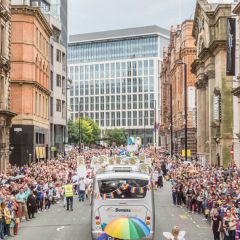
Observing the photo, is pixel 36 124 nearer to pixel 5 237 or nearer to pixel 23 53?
pixel 23 53

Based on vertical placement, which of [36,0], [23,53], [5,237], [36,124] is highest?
[36,0]

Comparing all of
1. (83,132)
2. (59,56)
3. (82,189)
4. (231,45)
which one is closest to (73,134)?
(83,132)

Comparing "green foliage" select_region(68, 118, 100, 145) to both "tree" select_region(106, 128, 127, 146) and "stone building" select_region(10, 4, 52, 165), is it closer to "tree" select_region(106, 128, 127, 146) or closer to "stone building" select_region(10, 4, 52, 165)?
"tree" select_region(106, 128, 127, 146)

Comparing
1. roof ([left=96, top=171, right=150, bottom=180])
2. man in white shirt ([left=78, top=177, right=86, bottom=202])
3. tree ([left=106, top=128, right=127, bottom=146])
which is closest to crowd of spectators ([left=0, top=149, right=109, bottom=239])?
man in white shirt ([left=78, top=177, right=86, bottom=202])

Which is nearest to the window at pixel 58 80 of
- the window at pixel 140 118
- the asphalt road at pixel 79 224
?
the asphalt road at pixel 79 224

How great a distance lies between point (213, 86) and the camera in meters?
58.8

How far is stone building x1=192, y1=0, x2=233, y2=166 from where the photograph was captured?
5344 cm

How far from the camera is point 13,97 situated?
56.7 m

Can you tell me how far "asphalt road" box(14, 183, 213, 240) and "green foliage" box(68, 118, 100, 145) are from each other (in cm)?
8700

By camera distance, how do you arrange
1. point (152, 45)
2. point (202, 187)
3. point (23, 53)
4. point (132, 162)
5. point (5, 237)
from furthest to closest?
point (152, 45) → point (23, 53) → point (202, 187) → point (132, 162) → point (5, 237)

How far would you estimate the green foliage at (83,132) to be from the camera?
128 metres

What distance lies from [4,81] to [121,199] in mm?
28615

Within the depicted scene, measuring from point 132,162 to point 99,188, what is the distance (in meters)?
5.84

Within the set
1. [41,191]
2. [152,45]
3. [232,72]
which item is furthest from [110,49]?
[41,191]
